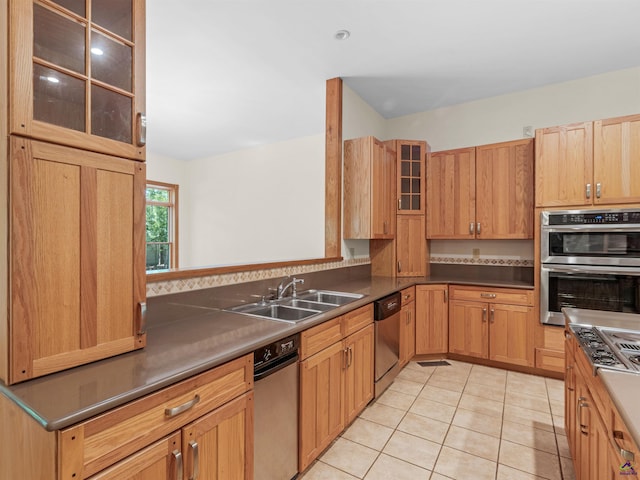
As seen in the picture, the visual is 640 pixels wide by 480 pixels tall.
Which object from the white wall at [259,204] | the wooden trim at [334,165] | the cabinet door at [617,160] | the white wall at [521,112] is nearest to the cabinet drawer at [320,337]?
the wooden trim at [334,165]

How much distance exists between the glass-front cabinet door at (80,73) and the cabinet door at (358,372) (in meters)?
1.71

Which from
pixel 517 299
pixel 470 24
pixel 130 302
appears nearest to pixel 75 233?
pixel 130 302

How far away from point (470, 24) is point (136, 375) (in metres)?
3.04

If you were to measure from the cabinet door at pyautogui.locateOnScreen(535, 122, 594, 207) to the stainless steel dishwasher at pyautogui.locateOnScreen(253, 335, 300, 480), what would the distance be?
274cm

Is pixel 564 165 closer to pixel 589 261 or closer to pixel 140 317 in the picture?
pixel 589 261

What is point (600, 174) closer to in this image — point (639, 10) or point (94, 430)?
point (639, 10)

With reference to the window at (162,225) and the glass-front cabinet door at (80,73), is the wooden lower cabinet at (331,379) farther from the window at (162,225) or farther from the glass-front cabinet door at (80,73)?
Result: the window at (162,225)

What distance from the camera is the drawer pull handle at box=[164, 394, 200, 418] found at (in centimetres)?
104

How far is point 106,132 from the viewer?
120 centimetres

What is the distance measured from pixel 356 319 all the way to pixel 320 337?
18.3 inches

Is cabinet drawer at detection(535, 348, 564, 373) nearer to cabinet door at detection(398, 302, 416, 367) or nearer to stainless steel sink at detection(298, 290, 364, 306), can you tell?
cabinet door at detection(398, 302, 416, 367)

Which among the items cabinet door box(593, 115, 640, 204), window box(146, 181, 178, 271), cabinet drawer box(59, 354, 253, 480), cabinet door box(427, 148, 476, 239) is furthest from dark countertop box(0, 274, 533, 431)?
window box(146, 181, 178, 271)

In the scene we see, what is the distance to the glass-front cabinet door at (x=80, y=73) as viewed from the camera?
971 millimetres

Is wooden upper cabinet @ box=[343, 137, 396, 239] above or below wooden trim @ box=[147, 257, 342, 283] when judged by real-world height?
above
